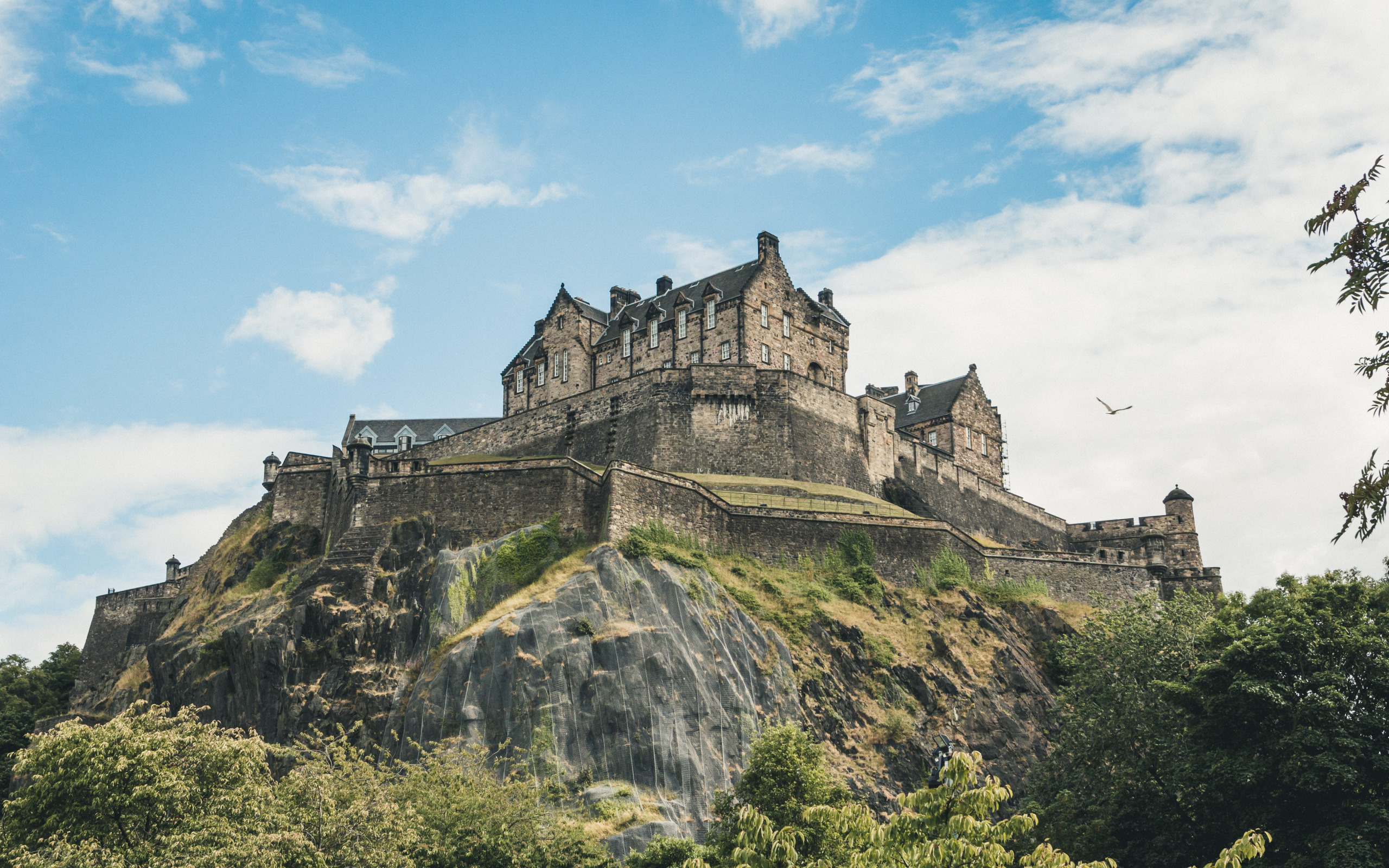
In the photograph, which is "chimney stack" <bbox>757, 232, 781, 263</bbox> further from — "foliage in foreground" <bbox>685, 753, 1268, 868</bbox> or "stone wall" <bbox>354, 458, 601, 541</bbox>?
"foliage in foreground" <bbox>685, 753, 1268, 868</bbox>

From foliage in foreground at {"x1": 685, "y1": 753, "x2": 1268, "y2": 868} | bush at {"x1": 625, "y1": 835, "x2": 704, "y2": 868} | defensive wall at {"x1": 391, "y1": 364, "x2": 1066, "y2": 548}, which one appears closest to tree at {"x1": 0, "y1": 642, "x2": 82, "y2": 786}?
defensive wall at {"x1": 391, "y1": 364, "x2": 1066, "y2": 548}

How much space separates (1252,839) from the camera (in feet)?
55.8

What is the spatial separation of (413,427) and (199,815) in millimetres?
54543

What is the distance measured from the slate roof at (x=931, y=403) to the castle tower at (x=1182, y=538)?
44.4 ft

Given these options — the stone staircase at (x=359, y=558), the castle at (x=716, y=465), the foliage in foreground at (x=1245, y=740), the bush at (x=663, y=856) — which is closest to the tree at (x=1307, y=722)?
the foliage in foreground at (x=1245, y=740)

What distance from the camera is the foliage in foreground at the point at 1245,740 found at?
29797 mm

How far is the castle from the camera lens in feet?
169

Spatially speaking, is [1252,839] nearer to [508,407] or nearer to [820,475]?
[820,475]

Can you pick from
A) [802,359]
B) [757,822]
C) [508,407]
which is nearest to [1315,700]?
[757,822]

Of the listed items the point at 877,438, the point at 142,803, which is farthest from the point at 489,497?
the point at 142,803

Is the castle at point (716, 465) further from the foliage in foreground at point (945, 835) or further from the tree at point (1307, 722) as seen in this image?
the foliage in foreground at point (945, 835)

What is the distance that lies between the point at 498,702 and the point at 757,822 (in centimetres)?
2297

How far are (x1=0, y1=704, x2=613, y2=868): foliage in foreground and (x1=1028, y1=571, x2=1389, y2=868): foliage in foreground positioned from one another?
16.1 metres

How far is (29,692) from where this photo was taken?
66625 mm
